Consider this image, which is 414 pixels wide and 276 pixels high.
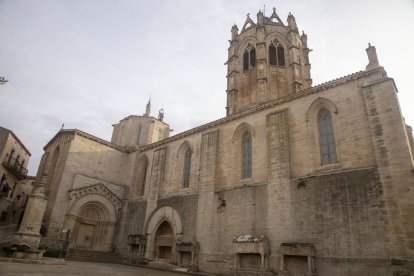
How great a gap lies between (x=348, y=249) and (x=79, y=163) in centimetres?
1706

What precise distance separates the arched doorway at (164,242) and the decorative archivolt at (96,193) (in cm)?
471

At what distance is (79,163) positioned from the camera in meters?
20.0

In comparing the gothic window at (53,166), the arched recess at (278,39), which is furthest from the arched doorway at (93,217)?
the arched recess at (278,39)

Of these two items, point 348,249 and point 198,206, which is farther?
point 198,206

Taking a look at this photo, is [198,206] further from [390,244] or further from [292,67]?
[292,67]

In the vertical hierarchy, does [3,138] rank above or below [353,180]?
above

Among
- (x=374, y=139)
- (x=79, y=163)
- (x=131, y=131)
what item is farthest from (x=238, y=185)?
(x=131, y=131)

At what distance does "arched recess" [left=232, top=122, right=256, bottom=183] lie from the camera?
15422 millimetres

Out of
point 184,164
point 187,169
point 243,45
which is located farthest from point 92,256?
point 243,45

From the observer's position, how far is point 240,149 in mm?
16203

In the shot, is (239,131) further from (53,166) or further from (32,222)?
(53,166)

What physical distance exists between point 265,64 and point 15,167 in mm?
25078

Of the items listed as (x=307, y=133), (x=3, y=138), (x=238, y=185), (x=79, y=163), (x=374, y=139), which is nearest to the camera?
(x=374, y=139)

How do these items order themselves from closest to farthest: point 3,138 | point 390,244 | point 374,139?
point 390,244, point 374,139, point 3,138
